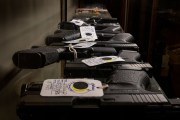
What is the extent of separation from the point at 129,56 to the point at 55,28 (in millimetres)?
834

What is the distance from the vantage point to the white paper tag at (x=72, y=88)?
690 mm

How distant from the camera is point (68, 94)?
0.69 m

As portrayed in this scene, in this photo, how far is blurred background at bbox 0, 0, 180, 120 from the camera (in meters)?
0.92

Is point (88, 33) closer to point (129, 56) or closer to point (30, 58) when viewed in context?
point (129, 56)

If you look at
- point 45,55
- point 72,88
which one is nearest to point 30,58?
point 45,55

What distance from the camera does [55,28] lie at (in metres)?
1.77

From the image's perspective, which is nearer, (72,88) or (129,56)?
(72,88)

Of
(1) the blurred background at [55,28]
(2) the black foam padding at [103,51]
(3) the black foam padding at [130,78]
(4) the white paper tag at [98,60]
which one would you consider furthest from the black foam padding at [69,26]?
(3) the black foam padding at [130,78]

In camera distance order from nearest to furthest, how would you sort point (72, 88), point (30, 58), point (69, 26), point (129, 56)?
point (72, 88)
point (30, 58)
point (129, 56)
point (69, 26)

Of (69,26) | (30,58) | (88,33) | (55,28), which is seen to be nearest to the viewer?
(30,58)

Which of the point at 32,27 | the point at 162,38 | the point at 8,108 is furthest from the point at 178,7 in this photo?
the point at 8,108

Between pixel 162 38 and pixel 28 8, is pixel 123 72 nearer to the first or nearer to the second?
pixel 28 8

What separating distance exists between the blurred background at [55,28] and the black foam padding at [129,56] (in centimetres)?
37

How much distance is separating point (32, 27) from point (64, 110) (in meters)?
0.64
